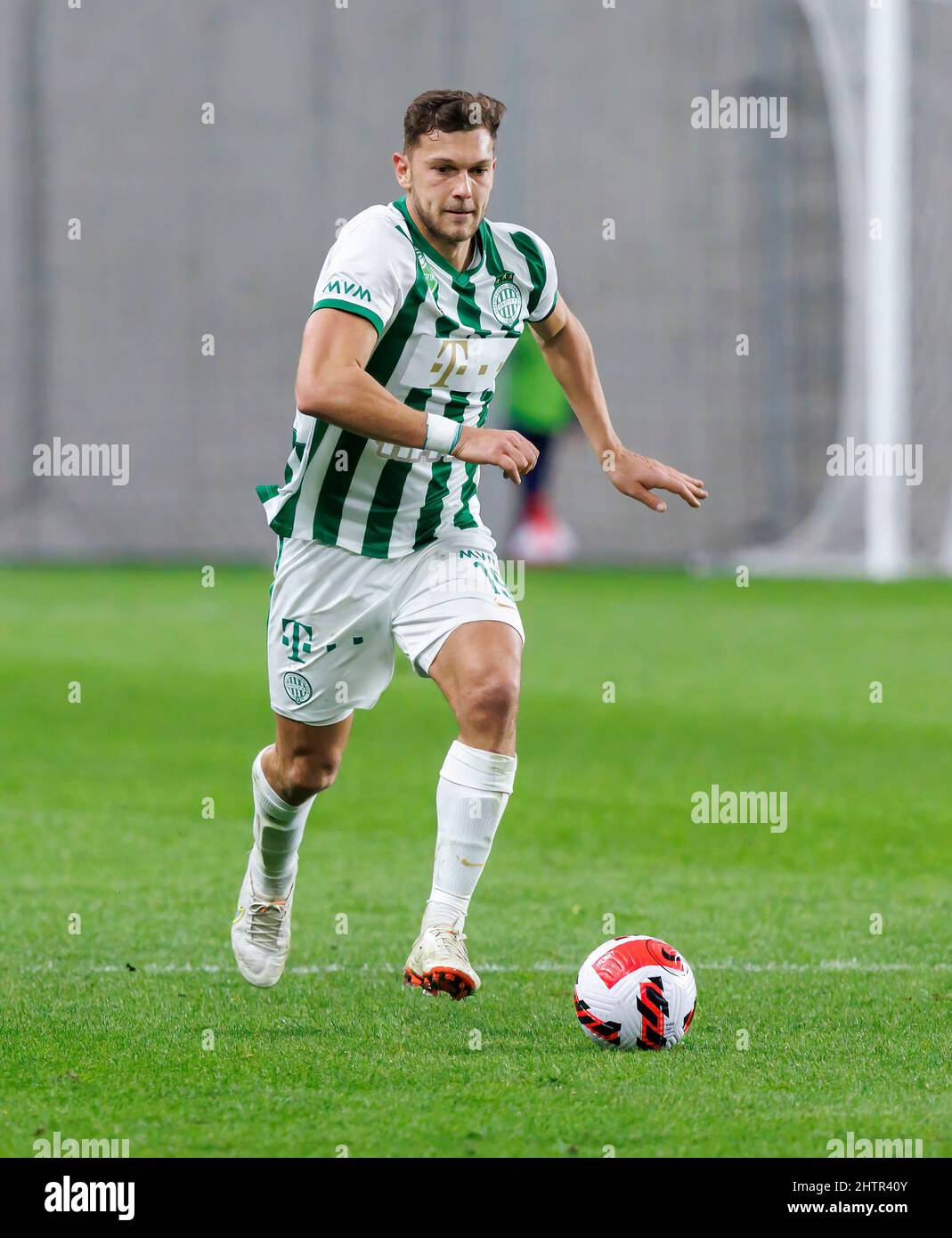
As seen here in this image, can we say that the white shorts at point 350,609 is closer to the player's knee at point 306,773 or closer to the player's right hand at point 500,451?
the player's knee at point 306,773

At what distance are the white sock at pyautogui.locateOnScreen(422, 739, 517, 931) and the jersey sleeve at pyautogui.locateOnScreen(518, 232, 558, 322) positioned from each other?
1.31 m

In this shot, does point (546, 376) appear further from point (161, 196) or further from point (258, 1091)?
point (258, 1091)

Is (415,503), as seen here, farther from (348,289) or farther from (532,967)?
(532,967)

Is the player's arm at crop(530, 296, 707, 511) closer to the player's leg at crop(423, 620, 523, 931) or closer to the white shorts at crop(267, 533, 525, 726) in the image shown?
the white shorts at crop(267, 533, 525, 726)

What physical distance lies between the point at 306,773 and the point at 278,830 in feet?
0.75

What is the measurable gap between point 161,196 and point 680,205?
8.17m

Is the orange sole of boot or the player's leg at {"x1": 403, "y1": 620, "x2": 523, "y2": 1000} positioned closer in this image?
the orange sole of boot

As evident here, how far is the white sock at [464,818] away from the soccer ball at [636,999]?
0.42 m

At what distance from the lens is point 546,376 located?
90.4 ft

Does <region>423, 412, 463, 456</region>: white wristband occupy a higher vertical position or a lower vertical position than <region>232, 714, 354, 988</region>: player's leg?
higher

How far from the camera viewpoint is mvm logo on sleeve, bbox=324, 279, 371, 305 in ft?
15.4

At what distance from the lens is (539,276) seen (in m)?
5.28
